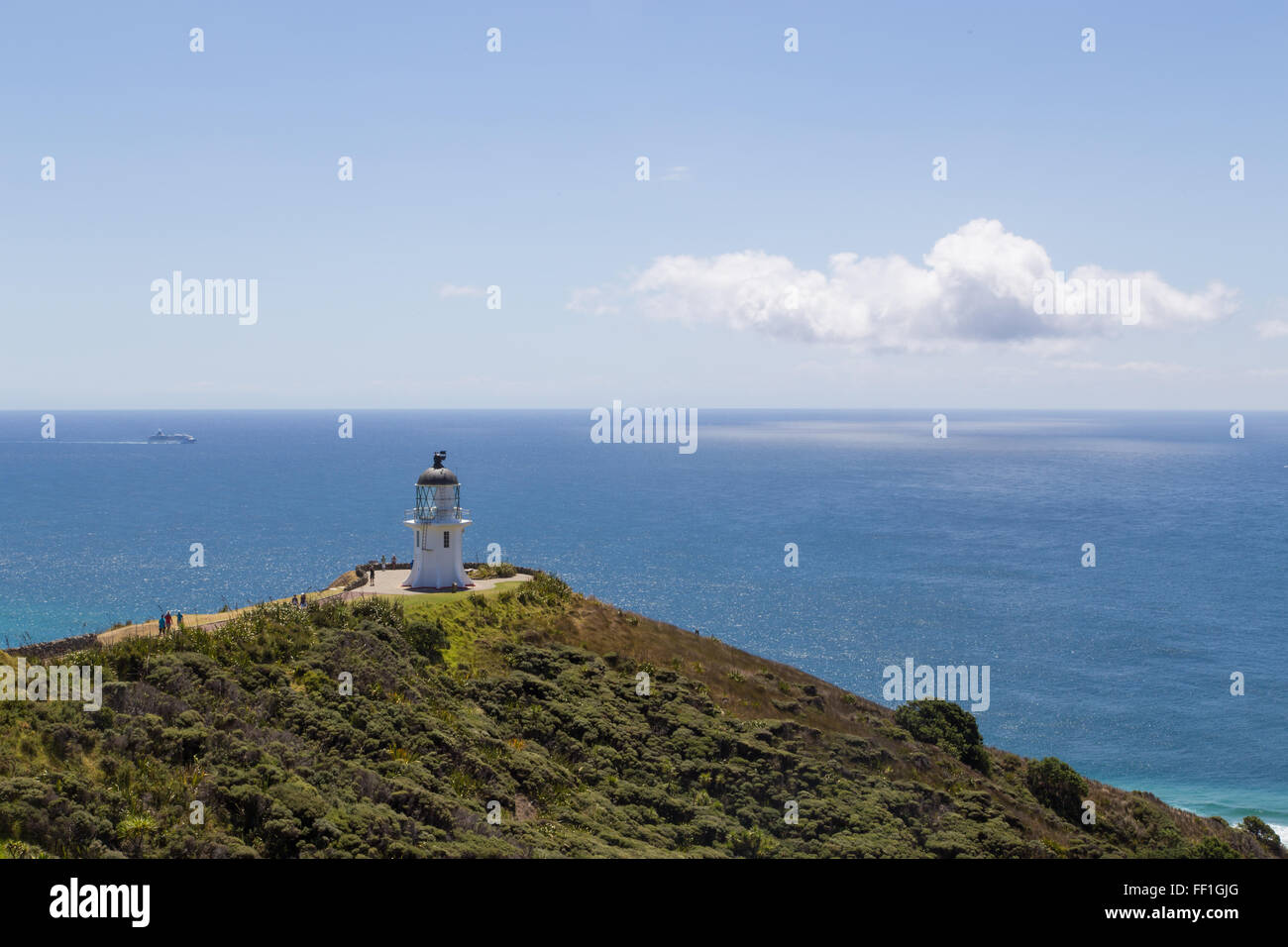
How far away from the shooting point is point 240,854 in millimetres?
18781

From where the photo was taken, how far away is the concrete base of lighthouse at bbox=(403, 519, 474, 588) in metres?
45.3

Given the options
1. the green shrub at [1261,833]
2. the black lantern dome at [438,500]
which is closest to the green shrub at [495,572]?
the black lantern dome at [438,500]

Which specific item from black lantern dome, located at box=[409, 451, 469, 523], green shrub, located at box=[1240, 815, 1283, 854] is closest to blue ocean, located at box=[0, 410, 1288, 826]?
green shrub, located at box=[1240, 815, 1283, 854]

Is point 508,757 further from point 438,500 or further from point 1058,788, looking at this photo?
point 1058,788

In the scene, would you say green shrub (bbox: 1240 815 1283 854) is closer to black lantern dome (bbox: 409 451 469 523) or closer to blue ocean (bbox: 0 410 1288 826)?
blue ocean (bbox: 0 410 1288 826)

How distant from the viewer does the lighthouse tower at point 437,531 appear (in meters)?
45.2

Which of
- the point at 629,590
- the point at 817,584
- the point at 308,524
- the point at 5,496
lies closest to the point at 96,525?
the point at 308,524

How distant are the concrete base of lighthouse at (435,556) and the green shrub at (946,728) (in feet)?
79.6

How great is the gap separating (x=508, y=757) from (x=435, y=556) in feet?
59.4

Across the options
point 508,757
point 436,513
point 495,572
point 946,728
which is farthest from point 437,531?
point 946,728

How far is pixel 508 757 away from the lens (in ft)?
96.3

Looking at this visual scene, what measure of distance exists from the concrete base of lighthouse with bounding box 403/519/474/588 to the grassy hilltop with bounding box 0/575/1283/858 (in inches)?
148

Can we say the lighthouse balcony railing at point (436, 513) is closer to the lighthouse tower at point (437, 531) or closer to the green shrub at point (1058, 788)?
the lighthouse tower at point (437, 531)
